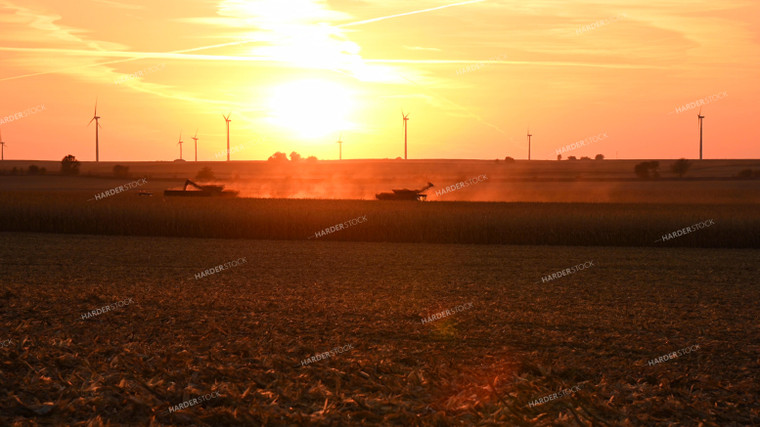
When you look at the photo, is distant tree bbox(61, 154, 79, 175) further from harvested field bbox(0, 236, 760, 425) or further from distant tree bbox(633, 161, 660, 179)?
harvested field bbox(0, 236, 760, 425)

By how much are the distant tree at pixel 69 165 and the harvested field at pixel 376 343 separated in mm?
92602

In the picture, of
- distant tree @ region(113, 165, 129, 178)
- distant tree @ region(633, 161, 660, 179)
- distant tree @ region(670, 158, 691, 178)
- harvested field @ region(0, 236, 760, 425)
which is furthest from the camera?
distant tree @ region(670, 158, 691, 178)

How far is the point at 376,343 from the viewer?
12570mm

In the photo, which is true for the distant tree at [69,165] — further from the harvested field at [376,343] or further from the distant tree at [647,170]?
the harvested field at [376,343]

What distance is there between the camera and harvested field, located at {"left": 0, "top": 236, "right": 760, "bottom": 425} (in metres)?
9.31

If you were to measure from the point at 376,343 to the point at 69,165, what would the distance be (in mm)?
109500

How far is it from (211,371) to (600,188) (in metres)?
76.0

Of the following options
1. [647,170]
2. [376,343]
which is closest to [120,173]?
[647,170]

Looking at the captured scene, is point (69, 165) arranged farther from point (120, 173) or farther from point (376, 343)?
point (376, 343)

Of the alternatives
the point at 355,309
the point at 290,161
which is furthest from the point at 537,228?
the point at 290,161

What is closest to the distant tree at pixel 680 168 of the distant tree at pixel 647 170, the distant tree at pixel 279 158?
the distant tree at pixel 647 170

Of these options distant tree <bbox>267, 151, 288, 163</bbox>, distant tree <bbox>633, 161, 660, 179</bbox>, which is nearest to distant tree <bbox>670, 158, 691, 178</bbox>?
distant tree <bbox>633, 161, 660, 179</bbox>

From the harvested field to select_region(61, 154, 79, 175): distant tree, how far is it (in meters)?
92.6

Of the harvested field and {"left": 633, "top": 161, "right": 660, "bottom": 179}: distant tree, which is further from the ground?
{"left": 633, "top": 161, "right": 660, "bottom": 179}: distant tree
